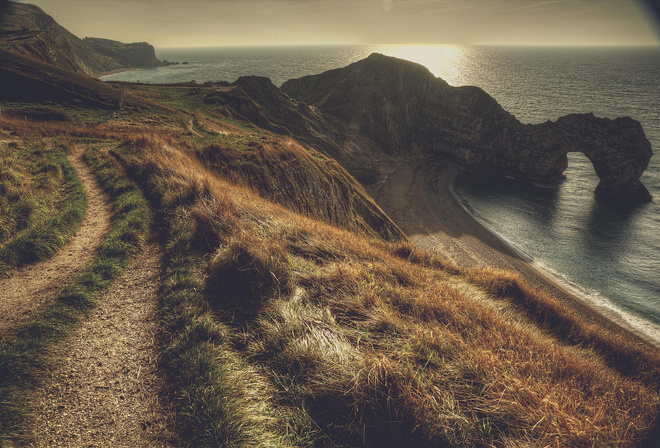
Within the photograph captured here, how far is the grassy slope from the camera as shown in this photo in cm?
356

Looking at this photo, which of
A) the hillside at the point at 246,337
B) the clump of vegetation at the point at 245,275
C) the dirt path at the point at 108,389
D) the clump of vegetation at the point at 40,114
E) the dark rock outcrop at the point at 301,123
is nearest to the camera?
the dirt path at the point at 108,389

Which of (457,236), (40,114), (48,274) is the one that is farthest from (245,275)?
(457,236)

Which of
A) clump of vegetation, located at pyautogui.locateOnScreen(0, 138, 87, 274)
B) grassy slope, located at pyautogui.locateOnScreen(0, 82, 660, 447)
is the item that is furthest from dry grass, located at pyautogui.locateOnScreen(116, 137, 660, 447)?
clump of vegetation, located at pyautogui.locateOnScreen(0, 138, 87, 274)

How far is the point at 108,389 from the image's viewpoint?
3.79 m

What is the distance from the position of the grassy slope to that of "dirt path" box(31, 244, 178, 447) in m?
0.30

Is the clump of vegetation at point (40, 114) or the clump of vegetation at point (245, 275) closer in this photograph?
the clump of vegetation at point (245, 275)

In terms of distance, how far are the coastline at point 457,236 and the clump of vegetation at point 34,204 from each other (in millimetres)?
26163

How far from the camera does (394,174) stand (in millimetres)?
52812

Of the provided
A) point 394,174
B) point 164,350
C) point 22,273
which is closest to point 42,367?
point 164,350

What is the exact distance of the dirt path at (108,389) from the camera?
324 cm

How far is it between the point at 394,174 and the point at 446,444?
2060 inches

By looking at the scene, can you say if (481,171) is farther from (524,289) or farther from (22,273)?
(22,273)

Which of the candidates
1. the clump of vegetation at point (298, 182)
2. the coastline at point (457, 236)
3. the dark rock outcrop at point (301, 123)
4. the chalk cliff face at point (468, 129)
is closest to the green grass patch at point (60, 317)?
the clump of vegetation at point (298, 182)

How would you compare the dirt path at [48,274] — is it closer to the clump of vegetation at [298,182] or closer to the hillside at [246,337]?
the hillside at [246,337]
